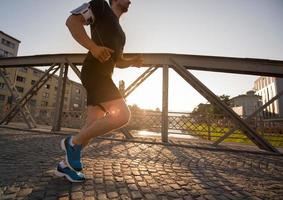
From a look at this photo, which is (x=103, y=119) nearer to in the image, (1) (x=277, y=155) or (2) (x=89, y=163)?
(2) (x=89, y=163)

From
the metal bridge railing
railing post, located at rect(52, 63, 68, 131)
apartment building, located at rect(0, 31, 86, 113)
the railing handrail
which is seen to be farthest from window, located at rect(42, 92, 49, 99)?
the railing handrail

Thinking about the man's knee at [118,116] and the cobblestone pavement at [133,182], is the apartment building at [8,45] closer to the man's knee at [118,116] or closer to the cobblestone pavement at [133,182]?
the cobblestone pavement at [133,182]

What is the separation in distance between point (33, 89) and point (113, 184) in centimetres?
816

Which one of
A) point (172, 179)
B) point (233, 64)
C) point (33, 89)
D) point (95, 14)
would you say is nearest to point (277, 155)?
point (233, 64)

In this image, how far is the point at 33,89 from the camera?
884cm

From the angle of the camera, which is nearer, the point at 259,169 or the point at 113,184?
the point at 113,184

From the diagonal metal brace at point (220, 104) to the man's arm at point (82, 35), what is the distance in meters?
5.15

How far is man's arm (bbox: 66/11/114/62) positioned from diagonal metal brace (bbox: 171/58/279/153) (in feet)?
16.9

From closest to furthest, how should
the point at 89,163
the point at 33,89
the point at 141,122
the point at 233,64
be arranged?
the point at 89,163, the point at 233,64, the point at 33,89, the point at 141,122

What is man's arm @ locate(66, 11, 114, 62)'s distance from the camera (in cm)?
188

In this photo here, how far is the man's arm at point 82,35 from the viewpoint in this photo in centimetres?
188

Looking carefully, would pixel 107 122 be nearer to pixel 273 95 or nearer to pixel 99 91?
pixel 99 91

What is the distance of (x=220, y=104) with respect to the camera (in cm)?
625

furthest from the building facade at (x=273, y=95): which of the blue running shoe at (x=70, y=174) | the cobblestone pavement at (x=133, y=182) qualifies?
the blue running shoe at (x=70, y=174)
